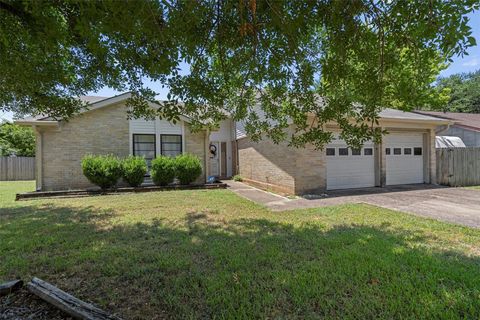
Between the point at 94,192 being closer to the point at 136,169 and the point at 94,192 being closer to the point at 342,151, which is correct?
the point at 136,169

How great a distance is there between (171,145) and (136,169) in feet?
8.33

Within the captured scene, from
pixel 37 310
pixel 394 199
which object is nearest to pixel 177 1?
pixel 37 310

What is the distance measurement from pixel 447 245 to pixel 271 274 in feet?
10.6

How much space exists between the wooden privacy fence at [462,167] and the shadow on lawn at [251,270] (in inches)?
359

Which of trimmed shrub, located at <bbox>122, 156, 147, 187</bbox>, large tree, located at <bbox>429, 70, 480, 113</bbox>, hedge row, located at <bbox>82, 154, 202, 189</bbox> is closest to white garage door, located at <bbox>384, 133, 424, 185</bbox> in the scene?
hedge row, located at <bbox>82, 154, 202, 189</bbox>

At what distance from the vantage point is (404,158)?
1269 cm

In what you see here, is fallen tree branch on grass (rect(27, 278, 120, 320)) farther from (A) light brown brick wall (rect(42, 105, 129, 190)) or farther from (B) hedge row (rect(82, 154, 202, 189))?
(A) light brown brick wall (rect(42, 105, 129, 190))

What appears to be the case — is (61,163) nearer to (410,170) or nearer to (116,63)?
(116,63)

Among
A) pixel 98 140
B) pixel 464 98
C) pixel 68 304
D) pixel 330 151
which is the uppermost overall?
pixel 464 98

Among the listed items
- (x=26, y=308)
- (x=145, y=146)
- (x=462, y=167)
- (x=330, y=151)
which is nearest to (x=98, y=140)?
(x=145, y=146)

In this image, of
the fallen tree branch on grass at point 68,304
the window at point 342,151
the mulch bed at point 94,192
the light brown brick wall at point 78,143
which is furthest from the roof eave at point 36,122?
the window at point 342,151

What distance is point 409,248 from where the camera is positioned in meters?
4.42

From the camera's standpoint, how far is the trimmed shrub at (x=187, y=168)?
1256 cm

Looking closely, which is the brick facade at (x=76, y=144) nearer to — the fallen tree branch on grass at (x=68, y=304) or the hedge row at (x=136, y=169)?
the hedge row at (x=136, y=169)
